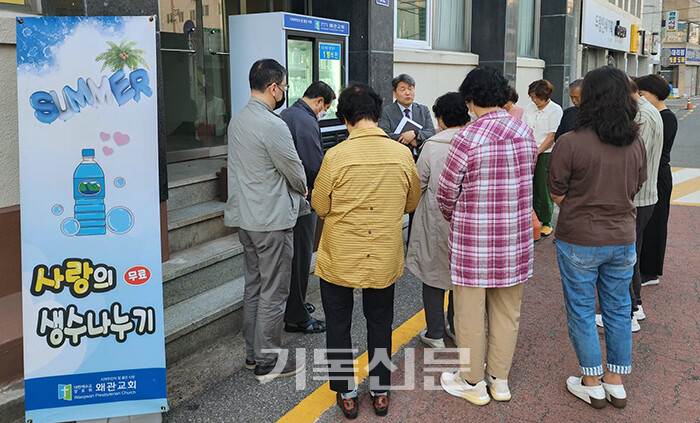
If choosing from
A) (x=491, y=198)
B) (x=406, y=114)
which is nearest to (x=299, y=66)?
(x=406, y=114)

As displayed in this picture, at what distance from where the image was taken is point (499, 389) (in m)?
3.39

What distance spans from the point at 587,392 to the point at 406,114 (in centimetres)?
300

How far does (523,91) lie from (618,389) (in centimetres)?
1021

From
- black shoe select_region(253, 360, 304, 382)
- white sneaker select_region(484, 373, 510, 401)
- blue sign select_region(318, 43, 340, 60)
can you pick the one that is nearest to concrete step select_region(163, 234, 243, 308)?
black shoe select_region(253, 360, 304, 382)

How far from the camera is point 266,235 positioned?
3488 millimetres

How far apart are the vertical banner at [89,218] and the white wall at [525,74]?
34.0 ft

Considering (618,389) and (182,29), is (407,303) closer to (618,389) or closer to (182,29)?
(618,389)

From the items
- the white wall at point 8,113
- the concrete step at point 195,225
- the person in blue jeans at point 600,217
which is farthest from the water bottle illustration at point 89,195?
the person in blue jeans at point 600,217

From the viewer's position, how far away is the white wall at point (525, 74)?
12273mm

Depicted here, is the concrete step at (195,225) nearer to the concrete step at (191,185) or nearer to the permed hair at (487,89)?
the concrete step at (191,185)

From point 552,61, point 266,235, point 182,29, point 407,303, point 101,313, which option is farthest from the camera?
point 552,61

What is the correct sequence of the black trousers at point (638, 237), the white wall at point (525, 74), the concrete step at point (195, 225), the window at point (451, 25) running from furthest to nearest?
the white wall at point (525, 74) → the window at point (451, 25) → the concrete step at point (195, 225) → the black trousers at point (638, 237)

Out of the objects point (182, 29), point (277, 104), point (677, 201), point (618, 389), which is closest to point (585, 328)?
point (618, 389)

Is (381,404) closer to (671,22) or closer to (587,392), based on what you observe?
(587,392)
